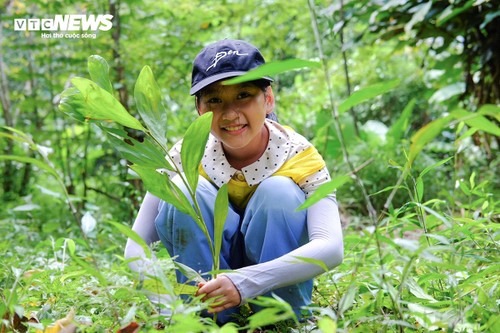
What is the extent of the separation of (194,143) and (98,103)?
0.16m

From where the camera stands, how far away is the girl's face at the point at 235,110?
1.20 m

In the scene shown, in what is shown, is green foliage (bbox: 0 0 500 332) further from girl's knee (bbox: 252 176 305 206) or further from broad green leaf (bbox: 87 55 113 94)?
girl's knee (bbox: 252 176 305 206)

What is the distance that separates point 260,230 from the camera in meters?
1.14

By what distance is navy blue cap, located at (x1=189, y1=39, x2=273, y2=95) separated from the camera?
1176 millimetres

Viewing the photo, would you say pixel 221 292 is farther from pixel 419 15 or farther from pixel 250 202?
pixel 419 15

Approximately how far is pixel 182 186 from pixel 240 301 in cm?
29

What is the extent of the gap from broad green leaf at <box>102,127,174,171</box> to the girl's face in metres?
0.29

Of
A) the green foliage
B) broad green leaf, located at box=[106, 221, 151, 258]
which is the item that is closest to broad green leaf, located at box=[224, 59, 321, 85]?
the green foliage

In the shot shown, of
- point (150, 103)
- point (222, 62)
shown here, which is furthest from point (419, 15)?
point (150, 103)

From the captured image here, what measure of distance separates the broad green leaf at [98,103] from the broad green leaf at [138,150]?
33 millimetres

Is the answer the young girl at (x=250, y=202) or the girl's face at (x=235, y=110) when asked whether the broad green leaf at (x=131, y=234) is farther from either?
the girl's face at (x=235, y=110)

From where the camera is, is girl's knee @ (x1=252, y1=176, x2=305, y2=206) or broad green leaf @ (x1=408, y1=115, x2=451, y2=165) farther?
girl's knee @ (x1=252, y1=176, x2=305, y2=206)

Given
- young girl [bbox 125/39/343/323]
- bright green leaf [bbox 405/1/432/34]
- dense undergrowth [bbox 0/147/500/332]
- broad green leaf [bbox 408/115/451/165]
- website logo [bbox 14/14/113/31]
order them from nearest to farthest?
broad green leaf [bbox 408/115/451/165], dense undergrowth [bbox 0/147/500/332], young girl [bbox 125/39/343/323], bright green leaf [bbox 405/1/432/34], website logo [bbox 14/14/113/31]

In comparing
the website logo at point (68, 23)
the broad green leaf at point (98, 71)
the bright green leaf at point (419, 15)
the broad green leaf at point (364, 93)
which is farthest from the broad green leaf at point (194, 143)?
the website logo at point (68, 23)
